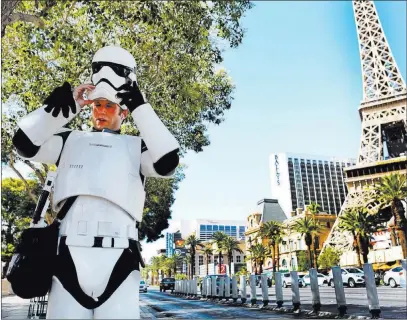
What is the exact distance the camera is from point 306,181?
113 m

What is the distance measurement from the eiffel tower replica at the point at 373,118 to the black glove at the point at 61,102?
143ft

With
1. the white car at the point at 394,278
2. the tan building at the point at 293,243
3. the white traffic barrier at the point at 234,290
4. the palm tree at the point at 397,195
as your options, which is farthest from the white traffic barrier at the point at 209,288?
the tan building at the point at 293,243

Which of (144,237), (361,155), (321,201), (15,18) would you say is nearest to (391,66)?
(361,155)

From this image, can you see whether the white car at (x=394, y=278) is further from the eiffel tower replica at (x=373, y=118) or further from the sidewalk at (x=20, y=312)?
the eiffel tower replica at (x=373, y=118)

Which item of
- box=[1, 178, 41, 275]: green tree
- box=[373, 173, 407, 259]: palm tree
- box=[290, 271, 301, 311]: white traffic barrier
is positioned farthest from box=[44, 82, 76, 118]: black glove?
box=[373, 173, 407, 259]: palm tree

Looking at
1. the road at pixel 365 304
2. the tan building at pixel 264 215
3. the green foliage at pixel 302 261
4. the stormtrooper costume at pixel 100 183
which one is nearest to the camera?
the stormtrooper costume at pixel 100 183

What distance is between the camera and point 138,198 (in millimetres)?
2484

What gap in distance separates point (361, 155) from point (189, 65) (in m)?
46.5

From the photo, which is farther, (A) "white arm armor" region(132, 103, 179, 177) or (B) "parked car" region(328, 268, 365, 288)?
(B) "parked car" region(328, 268, 365, 288)

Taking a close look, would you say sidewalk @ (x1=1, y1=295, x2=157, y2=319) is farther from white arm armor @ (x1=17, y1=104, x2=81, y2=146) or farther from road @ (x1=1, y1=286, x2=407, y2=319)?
white arm armor @ (x1=17, y1=104, x2=81, y2=146)

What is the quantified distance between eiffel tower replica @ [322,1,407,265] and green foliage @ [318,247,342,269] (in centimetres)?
88

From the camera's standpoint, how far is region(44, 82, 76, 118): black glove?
96.3 inches

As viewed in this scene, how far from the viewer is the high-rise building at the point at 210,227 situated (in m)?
93.7

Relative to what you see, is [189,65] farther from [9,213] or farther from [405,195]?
[405,195]
